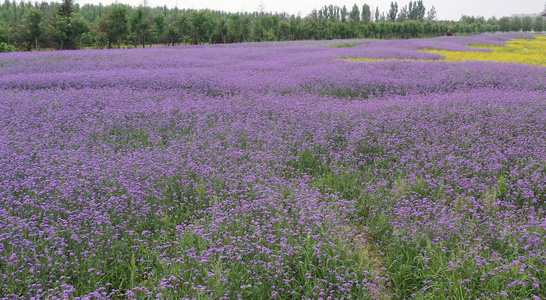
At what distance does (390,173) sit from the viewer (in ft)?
20.1

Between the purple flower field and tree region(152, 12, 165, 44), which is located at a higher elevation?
tree region(152, 12, 165, 44)

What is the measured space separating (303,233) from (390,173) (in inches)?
106

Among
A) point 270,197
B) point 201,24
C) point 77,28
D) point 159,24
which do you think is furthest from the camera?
point 201,24

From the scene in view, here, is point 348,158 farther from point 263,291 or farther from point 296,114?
point 263,291

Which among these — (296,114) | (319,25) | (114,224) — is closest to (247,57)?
(296,114)

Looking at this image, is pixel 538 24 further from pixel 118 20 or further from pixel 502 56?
pixel 118 20

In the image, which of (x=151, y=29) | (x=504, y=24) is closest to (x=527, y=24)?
(x=504, y=24)

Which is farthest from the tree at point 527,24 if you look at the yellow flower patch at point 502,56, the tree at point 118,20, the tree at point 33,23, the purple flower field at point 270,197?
the purple flower field at point 270,197

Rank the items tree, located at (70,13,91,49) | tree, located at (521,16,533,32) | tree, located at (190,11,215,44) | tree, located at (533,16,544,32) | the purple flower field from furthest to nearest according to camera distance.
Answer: tree, located at (521,16,533,32) → tree, located at (533,16,544,32) → tree, located at (190,11,215,44) → tree, located at (70,13,91,49) → the purple flower field

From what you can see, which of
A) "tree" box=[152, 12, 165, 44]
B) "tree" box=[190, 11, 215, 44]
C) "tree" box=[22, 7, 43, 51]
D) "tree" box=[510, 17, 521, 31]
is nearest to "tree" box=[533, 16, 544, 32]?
"tree" box=[510, 17, 521, 31]

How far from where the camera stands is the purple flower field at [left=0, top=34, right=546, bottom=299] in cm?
344

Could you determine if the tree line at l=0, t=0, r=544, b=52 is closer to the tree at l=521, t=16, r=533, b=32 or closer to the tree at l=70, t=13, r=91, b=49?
the tree at l=70, t=13, r=91, b=49

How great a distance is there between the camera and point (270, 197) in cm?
436

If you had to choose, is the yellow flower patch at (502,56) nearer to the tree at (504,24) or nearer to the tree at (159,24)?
the tree at (159,24)
